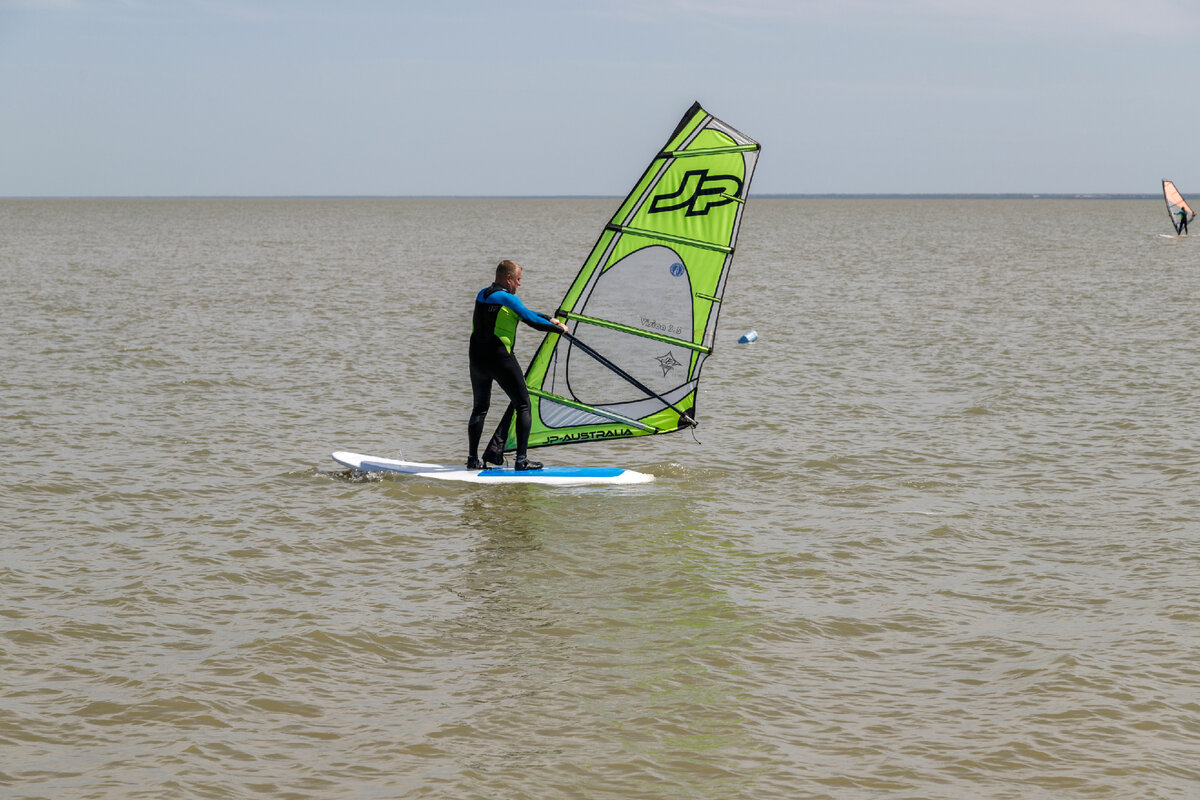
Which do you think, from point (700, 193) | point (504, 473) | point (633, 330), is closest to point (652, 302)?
point (633, 330)

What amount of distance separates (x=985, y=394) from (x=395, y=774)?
37.8ft

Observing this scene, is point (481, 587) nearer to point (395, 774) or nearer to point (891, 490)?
point (395, 774)

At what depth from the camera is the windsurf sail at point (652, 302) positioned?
9.93 metres

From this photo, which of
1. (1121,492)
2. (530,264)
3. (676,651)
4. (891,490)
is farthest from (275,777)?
(530,264)

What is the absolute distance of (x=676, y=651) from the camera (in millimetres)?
6582

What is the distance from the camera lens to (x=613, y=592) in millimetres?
7605

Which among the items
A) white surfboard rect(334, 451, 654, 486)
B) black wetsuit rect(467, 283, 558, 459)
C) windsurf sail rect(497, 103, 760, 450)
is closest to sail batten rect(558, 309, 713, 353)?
windsurf sail rect(497, 103, 760, 450)

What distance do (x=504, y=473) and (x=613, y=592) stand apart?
299 cm

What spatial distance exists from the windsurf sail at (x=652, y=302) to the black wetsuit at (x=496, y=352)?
360mm

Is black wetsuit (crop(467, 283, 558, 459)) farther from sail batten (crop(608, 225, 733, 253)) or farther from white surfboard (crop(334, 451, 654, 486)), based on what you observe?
Answer: sail batten (crop(608, 225, 733, 253))

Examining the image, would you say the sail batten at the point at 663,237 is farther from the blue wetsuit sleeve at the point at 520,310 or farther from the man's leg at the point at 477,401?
the man's leg at the point at 477,401

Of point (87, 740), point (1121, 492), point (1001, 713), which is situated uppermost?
point (1121, 492)

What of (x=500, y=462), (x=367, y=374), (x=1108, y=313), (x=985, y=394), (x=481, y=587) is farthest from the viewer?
(x=1108, y=313)

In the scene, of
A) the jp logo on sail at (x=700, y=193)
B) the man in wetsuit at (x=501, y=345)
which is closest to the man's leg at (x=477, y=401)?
the man in wetsuit at (x=501, y=345)
